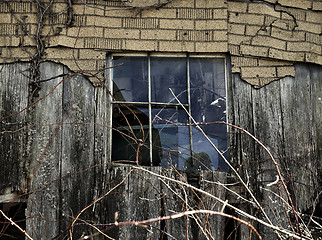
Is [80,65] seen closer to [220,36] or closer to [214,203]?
[220,36]

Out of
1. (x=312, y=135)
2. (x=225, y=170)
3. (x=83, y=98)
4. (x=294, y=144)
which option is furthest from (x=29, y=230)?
(x=312, y=135)

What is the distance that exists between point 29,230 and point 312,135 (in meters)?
3.00

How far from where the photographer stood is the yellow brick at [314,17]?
3.52 meters

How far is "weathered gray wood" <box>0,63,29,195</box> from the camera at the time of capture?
9.77 feet

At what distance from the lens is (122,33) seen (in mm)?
3271

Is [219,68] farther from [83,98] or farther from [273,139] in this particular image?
[83,98]

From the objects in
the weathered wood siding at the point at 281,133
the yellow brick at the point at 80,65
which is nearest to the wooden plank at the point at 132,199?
the weathered wood siding at the point at 281,133

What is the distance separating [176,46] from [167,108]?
655mm

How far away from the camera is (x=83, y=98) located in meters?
3.16

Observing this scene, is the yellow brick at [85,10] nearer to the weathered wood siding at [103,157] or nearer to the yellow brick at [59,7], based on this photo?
the yellow brick at [59,7]

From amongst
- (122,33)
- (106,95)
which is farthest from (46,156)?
(122,33)

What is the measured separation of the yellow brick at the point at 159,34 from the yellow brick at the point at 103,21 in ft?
0.90

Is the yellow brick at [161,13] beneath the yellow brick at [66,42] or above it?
above

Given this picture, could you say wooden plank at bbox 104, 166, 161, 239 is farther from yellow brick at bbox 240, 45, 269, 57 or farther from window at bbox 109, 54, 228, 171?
yellow brick at bbox 240, 45, 269, 57
